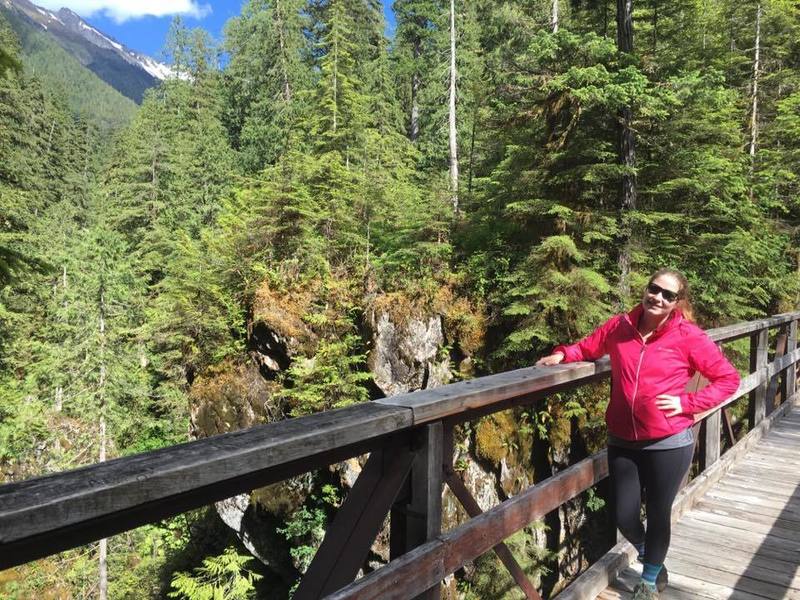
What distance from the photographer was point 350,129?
59.8ft

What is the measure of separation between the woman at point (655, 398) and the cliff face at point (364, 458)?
746 centimetres

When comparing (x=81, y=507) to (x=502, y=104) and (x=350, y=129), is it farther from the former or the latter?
(x=350, y=129)

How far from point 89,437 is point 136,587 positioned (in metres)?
5.15

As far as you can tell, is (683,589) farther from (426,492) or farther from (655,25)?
(655,25)

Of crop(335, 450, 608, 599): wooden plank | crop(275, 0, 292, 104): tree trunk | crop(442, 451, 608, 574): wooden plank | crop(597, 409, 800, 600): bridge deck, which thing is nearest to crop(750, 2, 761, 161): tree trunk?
crop(597, 409, 800, 600): bridge deck

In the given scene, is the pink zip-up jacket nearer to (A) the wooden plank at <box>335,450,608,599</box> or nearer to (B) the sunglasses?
(B) the sunglasses

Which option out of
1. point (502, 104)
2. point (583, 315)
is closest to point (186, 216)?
point (502, 104)

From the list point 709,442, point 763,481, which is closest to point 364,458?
point 709,442

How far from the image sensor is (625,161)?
10094 mm

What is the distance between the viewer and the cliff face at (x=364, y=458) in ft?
35.2

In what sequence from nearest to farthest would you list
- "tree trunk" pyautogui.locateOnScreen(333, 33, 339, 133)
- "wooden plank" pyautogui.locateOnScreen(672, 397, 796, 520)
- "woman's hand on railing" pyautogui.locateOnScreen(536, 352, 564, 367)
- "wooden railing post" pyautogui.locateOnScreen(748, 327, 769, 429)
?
1. "woman's hand on railing" pyautogui.locateOnScreen(536, 352, 564, 367)
2. "wooden plank" pyautogui.locateOnScreen(672, 397, 796, 520)
3. "wooden railing post" pyautogui.locateOnScreen(748, 327, 769, 429)
4. "tree trunk" pyautogui.locateOnScreen(333, 33, 339, 133)

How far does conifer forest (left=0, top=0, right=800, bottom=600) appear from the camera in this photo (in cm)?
1013

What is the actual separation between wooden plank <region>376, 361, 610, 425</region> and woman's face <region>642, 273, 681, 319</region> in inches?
18.3

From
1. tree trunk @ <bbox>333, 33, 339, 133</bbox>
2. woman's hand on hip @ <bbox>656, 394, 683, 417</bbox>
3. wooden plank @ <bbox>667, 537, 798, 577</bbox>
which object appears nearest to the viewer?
woman's hand on hip @ <bbox>656, 394, 683, 417</bbox>
